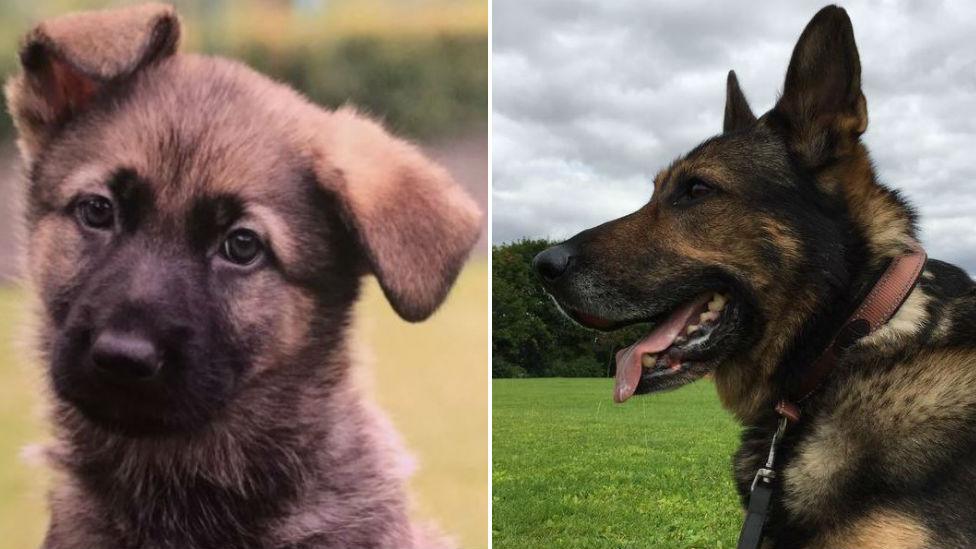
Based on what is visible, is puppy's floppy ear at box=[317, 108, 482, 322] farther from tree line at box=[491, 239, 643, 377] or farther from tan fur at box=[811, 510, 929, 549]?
tan fur at box=[811, 510, 929, 549]

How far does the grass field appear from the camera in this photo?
356cm

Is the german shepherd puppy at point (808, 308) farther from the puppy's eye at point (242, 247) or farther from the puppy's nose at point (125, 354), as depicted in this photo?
the puppy's nose at point (125, 354)

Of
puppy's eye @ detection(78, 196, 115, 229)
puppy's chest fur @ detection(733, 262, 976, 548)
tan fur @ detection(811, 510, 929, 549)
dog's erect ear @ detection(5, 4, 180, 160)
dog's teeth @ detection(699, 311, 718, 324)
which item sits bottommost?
tan fur @ detection(811, 510, 929, 549)

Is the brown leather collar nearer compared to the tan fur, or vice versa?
the tan fur

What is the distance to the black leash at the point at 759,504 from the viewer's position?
2.66 metres

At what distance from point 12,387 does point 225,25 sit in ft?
5.74

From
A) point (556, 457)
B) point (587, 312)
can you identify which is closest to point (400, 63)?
point (587, 312)

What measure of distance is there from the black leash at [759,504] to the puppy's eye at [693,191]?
0.79 m

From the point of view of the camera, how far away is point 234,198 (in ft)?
10.4

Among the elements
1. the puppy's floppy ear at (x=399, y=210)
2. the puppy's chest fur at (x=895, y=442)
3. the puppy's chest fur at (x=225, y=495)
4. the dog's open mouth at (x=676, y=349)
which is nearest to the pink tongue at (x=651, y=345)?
the dog's open mouth at (x=676, y=349)

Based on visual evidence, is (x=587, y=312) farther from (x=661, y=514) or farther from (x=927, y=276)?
(x=661, y=514)

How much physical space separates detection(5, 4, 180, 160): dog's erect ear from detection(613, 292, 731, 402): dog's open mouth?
217 centimetres

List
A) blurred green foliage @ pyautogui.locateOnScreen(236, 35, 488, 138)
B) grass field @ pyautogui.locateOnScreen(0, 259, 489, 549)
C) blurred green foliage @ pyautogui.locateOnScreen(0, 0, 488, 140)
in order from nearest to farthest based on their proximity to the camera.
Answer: grass field @ pyautogui.locateOnScreen(0, 259, 489, 549)
blurred green foliage @ pyautogui.locateOnScreen(0, 0, 488, 140)
blurred green foliage @ pyautogui.locateOnScreen(236, 35, 488, 138)

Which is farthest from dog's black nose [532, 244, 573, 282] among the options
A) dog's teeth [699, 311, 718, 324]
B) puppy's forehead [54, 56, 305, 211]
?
puppy's forehead [54, 56, 305, 211]
